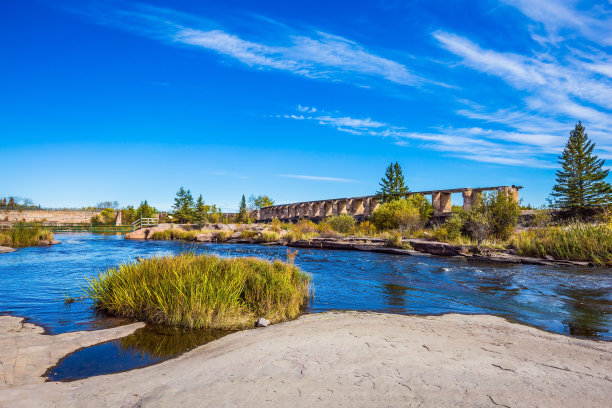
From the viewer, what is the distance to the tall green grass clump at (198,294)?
5.29 metres

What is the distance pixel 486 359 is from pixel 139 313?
5.15 m

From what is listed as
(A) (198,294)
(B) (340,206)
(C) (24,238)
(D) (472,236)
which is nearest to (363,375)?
(A) (198,294)

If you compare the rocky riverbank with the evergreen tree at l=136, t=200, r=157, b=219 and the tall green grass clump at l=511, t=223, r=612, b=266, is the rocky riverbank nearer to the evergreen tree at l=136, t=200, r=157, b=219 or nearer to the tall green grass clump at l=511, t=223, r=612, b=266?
the tall green grass clump at l=511, t=223, r=612, b=266

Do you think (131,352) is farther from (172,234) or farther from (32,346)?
(172,234)

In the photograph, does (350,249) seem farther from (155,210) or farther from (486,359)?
(155,210)

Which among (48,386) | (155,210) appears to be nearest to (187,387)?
(48,386)

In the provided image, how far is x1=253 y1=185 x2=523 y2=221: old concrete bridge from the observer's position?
26308 mm

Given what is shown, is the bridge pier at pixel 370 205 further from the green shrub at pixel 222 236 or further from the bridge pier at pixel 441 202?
the green shrub at pixel 222 236

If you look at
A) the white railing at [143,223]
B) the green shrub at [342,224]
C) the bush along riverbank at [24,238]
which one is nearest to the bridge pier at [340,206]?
the green shrub at [342,224]

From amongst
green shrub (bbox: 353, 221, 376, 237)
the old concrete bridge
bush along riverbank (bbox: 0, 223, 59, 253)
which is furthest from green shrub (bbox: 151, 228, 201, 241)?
the old concrete bridge

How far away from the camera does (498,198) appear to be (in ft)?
62.2

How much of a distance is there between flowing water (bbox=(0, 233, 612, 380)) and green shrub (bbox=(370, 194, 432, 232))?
34.7 feet

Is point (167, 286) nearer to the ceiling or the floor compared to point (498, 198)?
nearer to the floor

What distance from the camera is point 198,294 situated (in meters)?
5.31
